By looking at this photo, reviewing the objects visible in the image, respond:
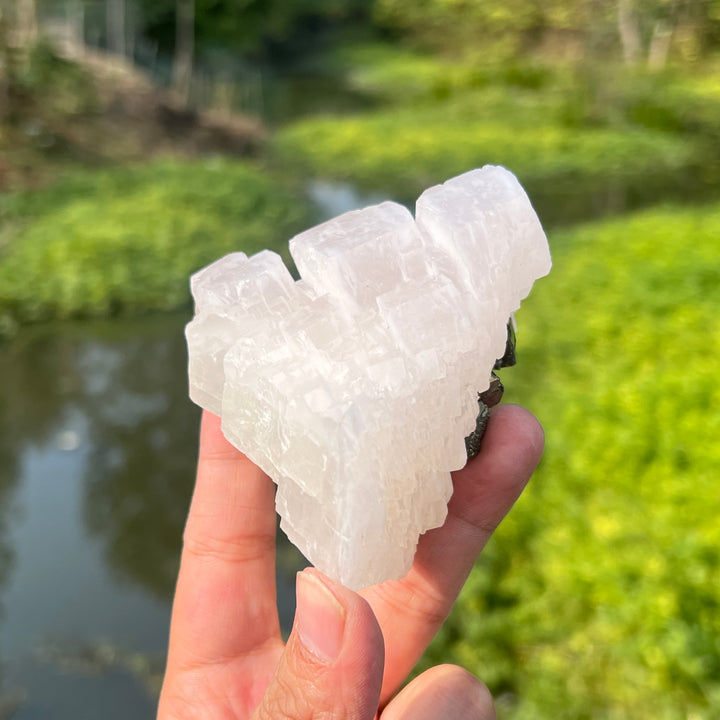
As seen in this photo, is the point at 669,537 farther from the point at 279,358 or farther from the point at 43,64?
the point at 43,64

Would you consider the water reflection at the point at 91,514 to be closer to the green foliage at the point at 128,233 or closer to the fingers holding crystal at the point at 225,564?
the green foliage at the point at 128,233

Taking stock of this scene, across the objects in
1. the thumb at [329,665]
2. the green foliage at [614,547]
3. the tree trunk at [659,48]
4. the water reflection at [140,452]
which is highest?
the thumb at [329,665]

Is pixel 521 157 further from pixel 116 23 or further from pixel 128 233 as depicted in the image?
pixel 116 23

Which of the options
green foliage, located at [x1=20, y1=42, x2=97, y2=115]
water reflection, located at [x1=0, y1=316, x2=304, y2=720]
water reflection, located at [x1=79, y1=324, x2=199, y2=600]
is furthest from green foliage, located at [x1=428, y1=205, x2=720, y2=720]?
green foliage, located at [x1=20, y1=42, x2=97, y2=115]

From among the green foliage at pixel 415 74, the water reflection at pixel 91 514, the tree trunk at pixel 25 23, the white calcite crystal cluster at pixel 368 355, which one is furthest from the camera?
the green foliage at pixel 415 74

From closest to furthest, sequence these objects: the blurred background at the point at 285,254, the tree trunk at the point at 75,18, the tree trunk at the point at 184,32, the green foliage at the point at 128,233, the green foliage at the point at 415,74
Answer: the blurred background at the point at 285,254 < the green foliage at the point at 128,233 < the tree trunk at the point at 75,18 < the tree trunk at the point at 184,32 < the green foliage at the point at 415,74

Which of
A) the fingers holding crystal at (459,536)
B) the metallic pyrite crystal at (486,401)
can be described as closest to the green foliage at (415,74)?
the metallic pyrite crystal at (486,401)

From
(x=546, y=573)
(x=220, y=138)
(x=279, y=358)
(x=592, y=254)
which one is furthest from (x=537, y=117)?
(x=279, y=358)

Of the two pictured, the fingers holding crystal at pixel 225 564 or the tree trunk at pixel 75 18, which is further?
the tree trunk at pixel 75 18

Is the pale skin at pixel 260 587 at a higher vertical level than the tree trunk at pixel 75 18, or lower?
higher
